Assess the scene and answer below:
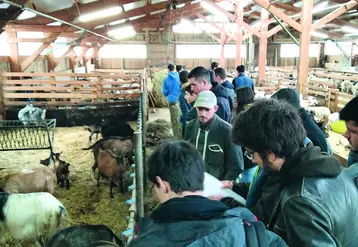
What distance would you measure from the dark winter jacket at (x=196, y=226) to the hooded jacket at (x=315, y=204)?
0.14 m

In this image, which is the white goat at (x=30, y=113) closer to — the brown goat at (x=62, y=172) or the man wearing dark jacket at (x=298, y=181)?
the brown goat at (x=62, y=172)

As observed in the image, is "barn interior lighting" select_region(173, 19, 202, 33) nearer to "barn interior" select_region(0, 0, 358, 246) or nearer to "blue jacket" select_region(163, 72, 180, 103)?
"barn interior" select_region(0, 0, 358, 246)

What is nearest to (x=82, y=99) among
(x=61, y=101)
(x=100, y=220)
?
(x=61, y=101)

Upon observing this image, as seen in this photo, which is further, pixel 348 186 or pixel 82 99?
pixel 82 99

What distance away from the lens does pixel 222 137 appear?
2.80 m

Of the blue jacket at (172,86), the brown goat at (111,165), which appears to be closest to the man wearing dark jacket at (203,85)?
the brown goat at (111,165)

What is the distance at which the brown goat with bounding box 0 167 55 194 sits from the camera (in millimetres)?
4316

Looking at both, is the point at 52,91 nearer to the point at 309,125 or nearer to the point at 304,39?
the point at 304,39

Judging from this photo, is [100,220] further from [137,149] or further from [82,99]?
[82,99]

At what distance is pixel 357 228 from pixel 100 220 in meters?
3.62

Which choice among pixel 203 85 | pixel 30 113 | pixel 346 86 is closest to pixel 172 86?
pixel 203 85

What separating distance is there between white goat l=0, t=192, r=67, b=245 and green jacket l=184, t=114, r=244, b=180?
185cm

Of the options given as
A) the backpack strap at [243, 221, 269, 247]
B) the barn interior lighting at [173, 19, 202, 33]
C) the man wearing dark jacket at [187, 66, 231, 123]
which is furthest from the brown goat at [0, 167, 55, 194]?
the barn interior lighting at [173, 19, 202, 33]

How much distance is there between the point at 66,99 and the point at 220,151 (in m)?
8.39
